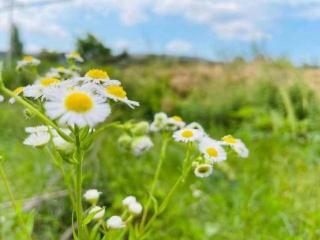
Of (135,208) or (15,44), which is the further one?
(15,44)

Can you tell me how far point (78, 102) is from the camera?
654mm

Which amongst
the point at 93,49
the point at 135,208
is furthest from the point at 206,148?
the point at 93,49

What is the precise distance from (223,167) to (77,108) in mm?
1782

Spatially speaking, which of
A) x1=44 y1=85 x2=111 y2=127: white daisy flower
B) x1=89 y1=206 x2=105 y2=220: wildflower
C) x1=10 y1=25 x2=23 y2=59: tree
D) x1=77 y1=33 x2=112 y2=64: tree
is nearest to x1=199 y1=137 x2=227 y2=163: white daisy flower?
x1=89 y1=206 x2=105 y2=220: wildflower

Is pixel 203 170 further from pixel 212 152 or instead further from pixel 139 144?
pixel 139 144

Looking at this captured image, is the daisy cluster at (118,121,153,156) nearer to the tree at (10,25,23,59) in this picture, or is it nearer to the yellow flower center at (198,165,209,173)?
the yellow flower center at (198,165,209,173)

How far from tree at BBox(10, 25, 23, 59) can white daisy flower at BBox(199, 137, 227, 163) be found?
444 centimetres

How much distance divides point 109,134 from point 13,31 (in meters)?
2.92

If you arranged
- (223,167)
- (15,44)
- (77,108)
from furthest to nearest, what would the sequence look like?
(15,44)
(223,167)
(77,108)

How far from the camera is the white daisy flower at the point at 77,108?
2.09 feet

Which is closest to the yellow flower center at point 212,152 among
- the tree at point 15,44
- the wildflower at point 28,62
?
the wildflower at point 28,62

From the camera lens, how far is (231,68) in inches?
176

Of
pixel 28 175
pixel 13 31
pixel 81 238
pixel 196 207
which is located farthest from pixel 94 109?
pixel 13 31

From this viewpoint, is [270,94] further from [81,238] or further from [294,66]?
[81,238]
